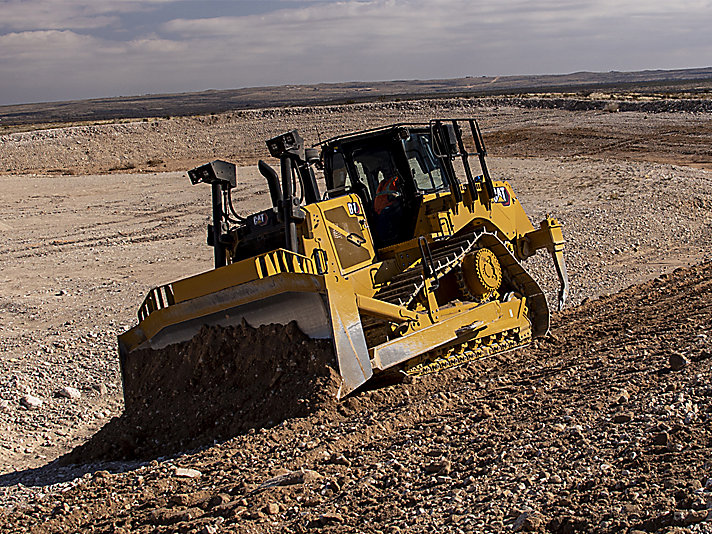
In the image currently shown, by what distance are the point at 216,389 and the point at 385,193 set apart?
126 inches

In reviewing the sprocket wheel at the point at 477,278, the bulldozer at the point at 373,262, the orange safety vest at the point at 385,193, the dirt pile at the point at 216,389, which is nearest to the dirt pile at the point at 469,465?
the dirt pile at the point at 216,389

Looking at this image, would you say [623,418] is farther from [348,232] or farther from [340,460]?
[348,232]

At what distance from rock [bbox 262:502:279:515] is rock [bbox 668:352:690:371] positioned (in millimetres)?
3636

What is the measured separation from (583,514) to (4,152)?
48928mm

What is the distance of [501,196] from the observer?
1047 cm

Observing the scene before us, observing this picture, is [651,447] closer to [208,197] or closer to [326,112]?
[208,197]

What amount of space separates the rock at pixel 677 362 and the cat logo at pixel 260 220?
4110 millimetres

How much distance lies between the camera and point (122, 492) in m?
6.35

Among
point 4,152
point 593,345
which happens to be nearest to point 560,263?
point 593,345

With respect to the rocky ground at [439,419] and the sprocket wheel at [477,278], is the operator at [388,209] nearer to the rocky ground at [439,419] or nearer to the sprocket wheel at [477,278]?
the sprocket wheel at [477,278]

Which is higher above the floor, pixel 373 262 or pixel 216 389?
pixel 373 262

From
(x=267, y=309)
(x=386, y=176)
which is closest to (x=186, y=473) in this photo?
(x=267, y=309)

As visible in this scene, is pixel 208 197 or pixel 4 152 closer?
pixel 208 197

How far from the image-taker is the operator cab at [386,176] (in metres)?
9.52
